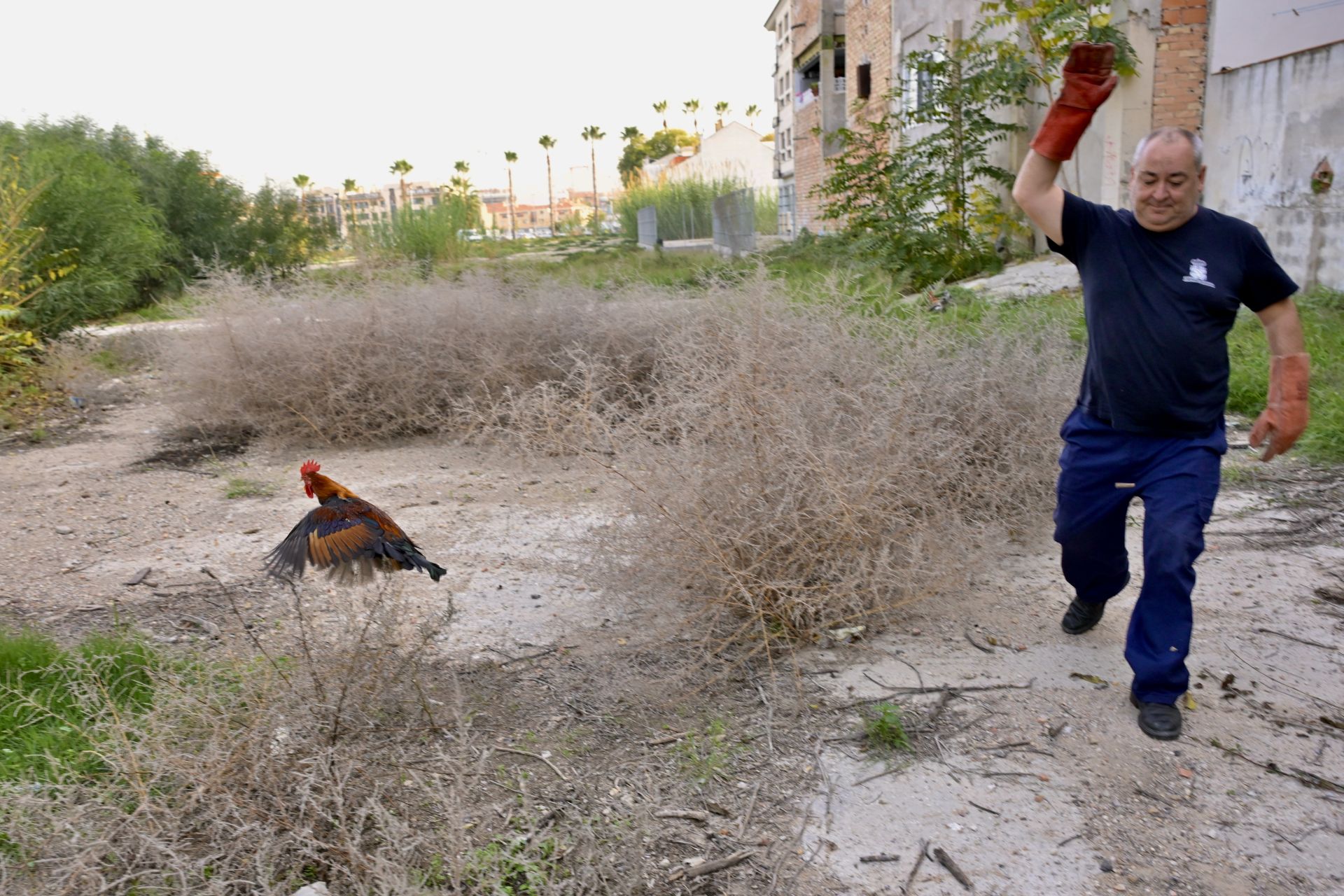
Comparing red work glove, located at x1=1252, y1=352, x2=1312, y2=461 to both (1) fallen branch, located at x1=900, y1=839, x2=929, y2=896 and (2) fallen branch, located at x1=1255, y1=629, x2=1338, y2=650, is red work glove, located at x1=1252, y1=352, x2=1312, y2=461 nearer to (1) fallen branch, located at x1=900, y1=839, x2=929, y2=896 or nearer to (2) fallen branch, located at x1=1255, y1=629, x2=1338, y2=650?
(2) fallen branch, located at x1=1255, y1=629, x2=1338, y2=650

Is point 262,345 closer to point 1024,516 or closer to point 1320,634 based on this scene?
point 1024,516

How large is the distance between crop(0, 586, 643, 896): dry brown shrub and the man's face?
220 cm

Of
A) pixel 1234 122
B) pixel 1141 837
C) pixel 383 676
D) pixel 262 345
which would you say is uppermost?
pixel 1234 122

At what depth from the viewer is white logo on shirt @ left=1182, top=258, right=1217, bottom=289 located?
105 inches

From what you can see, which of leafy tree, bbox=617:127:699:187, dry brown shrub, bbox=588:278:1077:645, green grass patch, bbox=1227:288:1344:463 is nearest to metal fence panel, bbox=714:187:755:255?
green grass patch, bbox=1227:288:1344:463

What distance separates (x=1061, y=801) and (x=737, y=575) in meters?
1.13

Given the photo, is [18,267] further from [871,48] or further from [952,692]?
[871,48]

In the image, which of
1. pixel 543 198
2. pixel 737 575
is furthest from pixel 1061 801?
pixel 543 198

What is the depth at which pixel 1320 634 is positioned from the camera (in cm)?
323

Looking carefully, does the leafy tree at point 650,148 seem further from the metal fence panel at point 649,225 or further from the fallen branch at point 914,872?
the fallen branch at point 914,872

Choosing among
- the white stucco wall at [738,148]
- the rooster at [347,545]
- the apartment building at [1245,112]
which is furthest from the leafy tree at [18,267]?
the white stucco wall at [738,148]

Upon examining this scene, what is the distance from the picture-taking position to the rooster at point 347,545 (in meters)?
2.94

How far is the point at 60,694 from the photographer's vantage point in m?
3.16

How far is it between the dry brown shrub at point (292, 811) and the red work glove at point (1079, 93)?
2.21m
